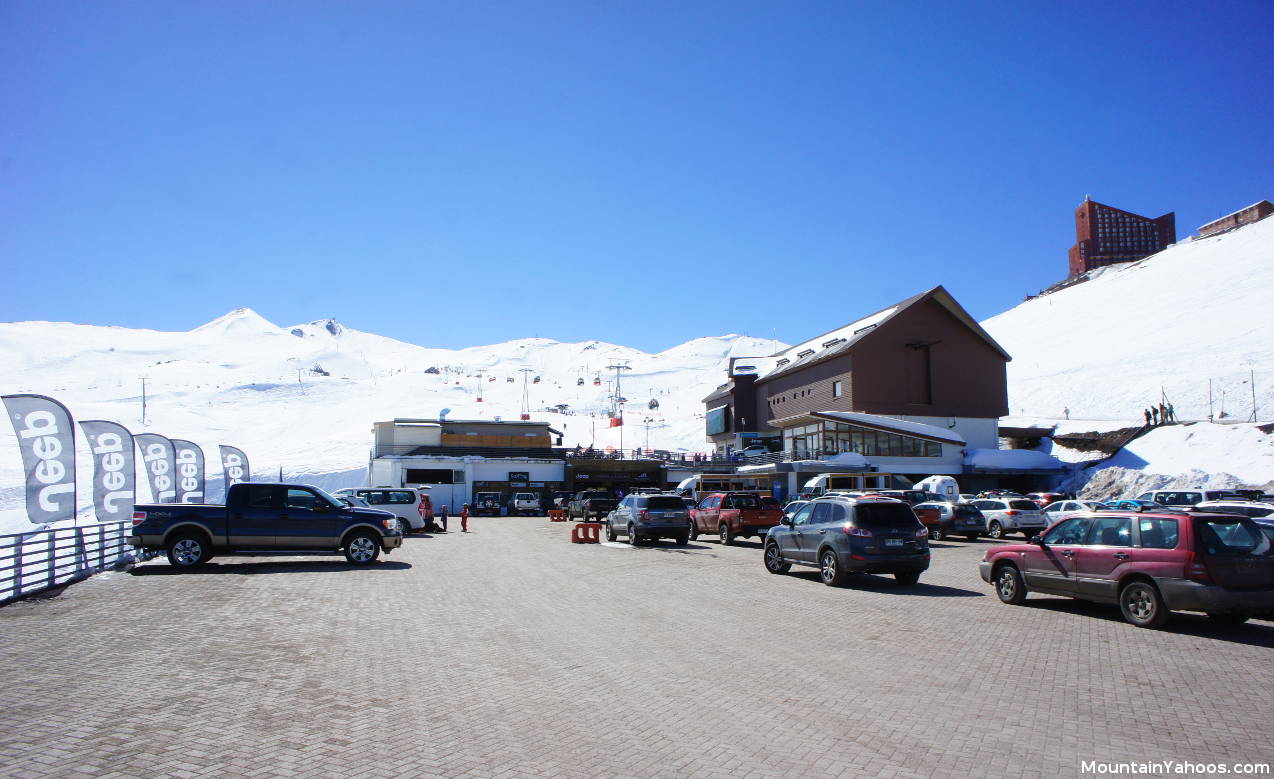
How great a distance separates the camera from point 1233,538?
9.73m

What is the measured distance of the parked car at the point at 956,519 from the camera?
2762 cm

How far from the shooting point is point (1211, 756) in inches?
210

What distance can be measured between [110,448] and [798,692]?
21.0m

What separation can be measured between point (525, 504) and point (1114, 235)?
199 meters

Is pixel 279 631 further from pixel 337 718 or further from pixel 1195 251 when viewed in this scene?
pixel 1195 251

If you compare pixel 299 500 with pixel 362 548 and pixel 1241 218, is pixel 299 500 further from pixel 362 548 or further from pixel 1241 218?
pixel 1241 218

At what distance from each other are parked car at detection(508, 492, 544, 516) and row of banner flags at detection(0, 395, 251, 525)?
94.1 ft

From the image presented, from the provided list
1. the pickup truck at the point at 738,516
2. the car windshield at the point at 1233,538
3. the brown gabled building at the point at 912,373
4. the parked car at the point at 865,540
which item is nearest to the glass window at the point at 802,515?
the parked car at the point at 865,540

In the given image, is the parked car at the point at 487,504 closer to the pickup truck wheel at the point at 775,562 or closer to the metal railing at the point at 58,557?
the metal railing at the point at 58,557

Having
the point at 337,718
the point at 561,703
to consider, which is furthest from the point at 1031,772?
the point at 337,718

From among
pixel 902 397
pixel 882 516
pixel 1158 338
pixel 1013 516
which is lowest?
pixel 1013 516

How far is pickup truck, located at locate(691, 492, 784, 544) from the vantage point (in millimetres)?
26531

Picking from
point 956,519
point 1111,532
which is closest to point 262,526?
point 1111,532

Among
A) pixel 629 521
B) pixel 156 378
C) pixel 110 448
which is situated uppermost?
pixel 156 378
